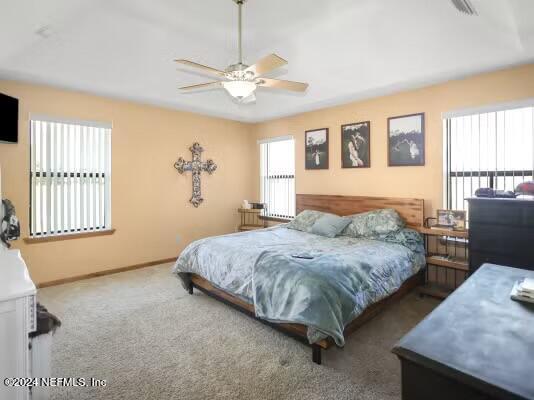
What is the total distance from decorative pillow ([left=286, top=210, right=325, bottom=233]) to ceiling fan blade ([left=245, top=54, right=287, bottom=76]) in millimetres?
2517

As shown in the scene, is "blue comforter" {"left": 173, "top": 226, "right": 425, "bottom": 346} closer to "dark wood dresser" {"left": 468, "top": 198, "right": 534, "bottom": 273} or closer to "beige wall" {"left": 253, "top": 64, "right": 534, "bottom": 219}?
"dark wood dresser" {"left": 468, "top": 198, "right": 534, "bottom": 273}

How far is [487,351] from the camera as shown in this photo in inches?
35.8

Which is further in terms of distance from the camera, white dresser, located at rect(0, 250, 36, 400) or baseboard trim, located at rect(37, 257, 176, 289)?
baseboard trim, located at rect(37, 257, 176, 289)

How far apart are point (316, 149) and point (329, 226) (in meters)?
1.60

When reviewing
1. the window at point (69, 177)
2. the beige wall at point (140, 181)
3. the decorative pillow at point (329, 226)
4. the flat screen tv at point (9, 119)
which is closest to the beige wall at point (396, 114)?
the decorative pillow at point (329, 226)

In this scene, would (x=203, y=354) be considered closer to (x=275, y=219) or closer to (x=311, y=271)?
(x=311, y=271)

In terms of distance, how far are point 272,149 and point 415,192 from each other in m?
2.90

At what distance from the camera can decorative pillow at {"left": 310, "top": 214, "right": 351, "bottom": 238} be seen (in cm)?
403

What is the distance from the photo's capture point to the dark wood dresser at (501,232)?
106 inches

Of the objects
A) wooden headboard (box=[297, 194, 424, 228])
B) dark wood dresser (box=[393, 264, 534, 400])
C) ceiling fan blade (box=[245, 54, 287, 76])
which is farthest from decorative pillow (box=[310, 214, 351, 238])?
dark wood dresser (box=[393, 264, 534, 400])

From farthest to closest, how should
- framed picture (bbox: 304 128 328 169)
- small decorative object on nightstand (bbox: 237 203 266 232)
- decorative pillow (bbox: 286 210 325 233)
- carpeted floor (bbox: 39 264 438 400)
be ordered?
1. small decorative object on nightstand (bbox: 237 203 266 232)
2. framed picture (bbox: 304 128 328 169)
3. decorative pillow (bbox: 286 210 325 233)
4. carpeted floor (bbox: 39 264 438 400)

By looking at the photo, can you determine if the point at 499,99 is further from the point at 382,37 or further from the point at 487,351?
the point at 487,351

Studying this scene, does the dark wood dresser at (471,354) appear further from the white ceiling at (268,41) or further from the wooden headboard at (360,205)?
the wooden headboard at (360,205)

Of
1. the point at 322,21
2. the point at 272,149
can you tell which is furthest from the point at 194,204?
the point at 322,21
